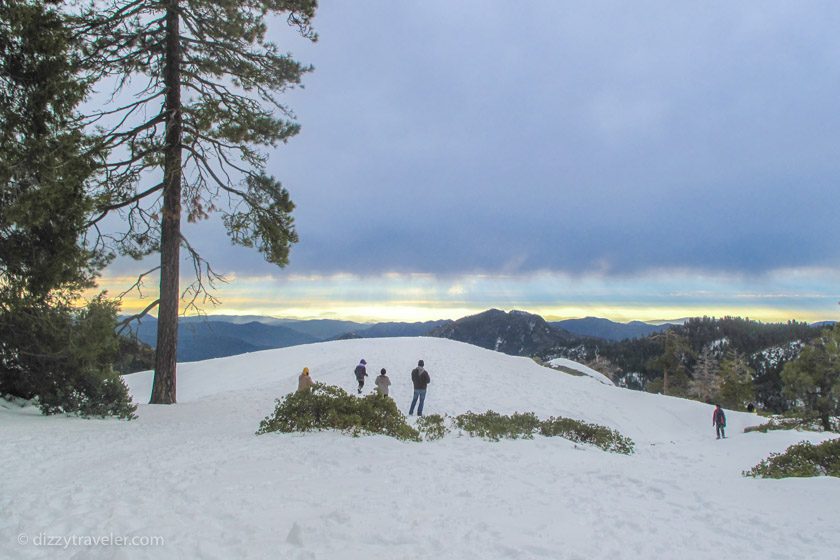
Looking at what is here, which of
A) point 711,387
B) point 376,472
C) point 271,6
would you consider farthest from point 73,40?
point 711,387

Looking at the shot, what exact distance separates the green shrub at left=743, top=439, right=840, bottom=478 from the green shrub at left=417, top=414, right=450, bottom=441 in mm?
6740

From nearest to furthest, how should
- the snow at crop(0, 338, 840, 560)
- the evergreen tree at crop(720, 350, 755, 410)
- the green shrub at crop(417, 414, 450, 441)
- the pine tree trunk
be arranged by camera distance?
1. the snow at crop(0, 338, 840, 560)
2. the green shrub at crop(417, 414, 450, 441)
3. the pine tree trunk
4. the evergreen tree at crop(720, 350, 755, 410)

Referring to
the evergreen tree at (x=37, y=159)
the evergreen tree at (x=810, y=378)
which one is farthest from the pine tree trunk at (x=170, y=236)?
the evergreen tree at (x=810, y=378)

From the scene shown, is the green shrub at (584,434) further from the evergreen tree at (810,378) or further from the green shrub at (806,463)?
the evergreen tree at (810,378)

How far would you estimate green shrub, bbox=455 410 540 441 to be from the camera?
1259 centimetres

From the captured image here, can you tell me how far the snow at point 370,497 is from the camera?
479cm

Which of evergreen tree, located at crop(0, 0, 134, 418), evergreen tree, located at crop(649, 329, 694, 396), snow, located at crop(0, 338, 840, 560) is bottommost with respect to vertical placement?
evergreen tree, located at crop(649, 329, 694, 396)

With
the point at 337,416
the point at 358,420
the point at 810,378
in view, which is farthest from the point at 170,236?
the point at 810,378

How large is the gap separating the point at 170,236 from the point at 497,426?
1161 centimetres

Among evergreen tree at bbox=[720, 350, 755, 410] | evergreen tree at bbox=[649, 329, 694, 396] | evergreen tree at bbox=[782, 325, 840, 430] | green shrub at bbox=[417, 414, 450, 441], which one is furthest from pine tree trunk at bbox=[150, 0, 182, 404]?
evergreen tree at bbox=[649, 329, 694, 396]

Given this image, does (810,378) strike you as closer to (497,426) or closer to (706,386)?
(497,426)

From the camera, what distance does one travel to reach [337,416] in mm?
10758

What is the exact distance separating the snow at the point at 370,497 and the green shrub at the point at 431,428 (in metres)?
0.38

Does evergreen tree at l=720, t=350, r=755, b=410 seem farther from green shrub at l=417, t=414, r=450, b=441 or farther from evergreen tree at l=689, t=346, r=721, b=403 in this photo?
green shrub at l=417, t=414, r=450, b=441
